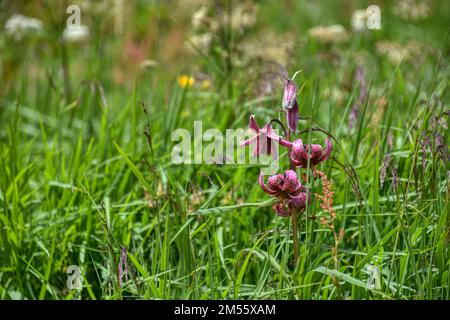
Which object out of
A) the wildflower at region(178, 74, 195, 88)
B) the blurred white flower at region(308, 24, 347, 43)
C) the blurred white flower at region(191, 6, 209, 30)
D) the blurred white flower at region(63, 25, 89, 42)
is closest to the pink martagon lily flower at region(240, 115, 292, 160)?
the wildflower at region(178, 74, 195, 88)

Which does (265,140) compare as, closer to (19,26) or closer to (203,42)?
(203,42)

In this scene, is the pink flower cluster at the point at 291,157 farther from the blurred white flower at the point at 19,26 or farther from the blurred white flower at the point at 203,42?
the blurred white flower at the point at 19,26

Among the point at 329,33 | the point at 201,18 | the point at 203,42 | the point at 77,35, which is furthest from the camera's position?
the point at 77,35

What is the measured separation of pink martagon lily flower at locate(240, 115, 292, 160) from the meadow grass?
0.26ft

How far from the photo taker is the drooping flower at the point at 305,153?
5.03 feet

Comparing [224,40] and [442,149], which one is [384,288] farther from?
[224,40]

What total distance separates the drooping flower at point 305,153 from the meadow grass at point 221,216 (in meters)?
0.06

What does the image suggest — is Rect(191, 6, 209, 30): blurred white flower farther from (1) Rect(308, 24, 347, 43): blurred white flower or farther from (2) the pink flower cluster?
(2) the pink flower cluster

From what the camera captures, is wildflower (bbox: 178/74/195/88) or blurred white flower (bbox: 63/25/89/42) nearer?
wildflower (bbox: 178/74/195/88)

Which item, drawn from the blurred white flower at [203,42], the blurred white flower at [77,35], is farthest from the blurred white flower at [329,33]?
the blurred white flower at [77,35]

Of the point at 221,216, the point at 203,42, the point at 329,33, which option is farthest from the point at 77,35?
the point at 221,216

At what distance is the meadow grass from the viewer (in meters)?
1.63

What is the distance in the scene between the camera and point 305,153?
1539 millimetres

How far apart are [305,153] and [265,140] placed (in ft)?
0.33
